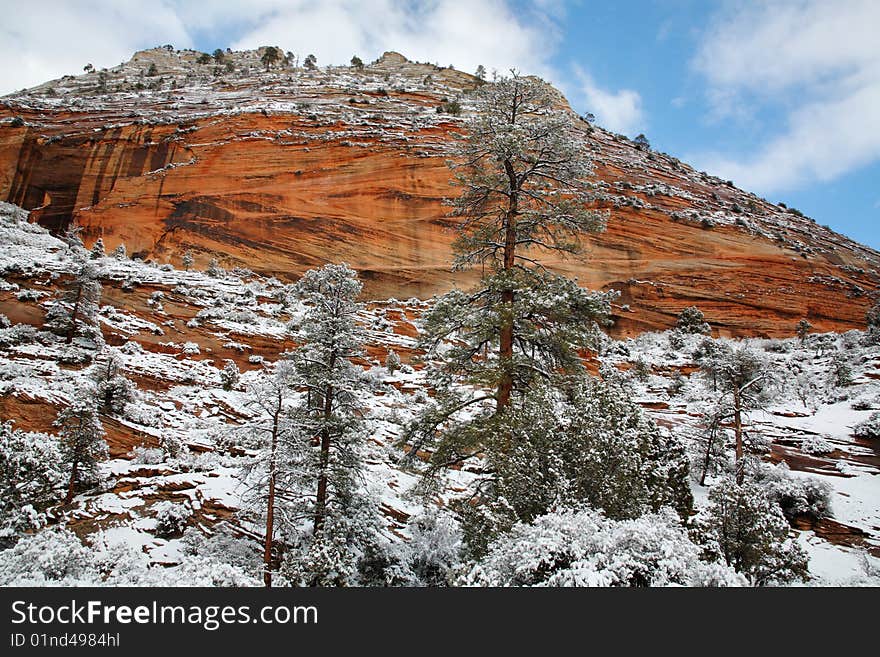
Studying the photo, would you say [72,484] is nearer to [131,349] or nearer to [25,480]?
[25,480]

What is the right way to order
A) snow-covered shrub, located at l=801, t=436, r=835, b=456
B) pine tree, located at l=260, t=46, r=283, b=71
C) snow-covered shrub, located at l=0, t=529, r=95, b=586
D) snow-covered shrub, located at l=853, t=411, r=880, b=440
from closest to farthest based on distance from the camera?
snow-covered shrub, located at l=0, t=529, r=95, b=586, snow-covered shrub, located at l=801, t=436, r=835, b=456, snow-covered shrub, located at l=853, t=411, r=880, b=440, pine tree, located at l=260, t=46, r=283, b=71

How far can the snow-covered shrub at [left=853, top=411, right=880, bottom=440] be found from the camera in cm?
1741

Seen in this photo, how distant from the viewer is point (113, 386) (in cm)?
1464

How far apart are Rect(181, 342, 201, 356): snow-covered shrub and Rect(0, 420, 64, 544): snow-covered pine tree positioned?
9.46 metres

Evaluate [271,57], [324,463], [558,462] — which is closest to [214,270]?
[324,463]

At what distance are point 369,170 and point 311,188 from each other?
17.0 ft

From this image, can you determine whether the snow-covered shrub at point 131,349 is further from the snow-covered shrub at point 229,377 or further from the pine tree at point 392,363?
the pine tree at point 392,363

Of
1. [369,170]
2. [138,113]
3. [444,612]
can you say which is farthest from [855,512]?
[138,113]

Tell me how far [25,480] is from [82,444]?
62.5 inches

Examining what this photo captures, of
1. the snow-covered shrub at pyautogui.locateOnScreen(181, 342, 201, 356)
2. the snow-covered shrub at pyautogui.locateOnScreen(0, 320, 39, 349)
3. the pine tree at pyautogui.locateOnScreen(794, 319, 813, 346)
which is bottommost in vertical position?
the snow-covered shrub at pyautogui.locateOnScreen(0, 320, 39, 349)

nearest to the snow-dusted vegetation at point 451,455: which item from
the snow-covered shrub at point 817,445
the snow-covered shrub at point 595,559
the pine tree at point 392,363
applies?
the snow-covered shrub at point 595,559

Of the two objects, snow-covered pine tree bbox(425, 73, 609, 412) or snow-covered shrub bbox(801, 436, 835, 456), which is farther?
snow-covered shrub bbox(801, 436, 835, 456)

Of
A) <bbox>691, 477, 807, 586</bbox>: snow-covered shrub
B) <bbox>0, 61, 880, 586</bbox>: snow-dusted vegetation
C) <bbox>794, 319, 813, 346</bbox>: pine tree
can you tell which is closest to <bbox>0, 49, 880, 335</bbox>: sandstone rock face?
<bbox>794, 319, 813, 346</bbox>: pine tree

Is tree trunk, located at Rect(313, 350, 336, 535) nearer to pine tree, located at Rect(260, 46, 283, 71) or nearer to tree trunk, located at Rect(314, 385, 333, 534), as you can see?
tree trunk, located at Rect(314, 385, 333, 534)
